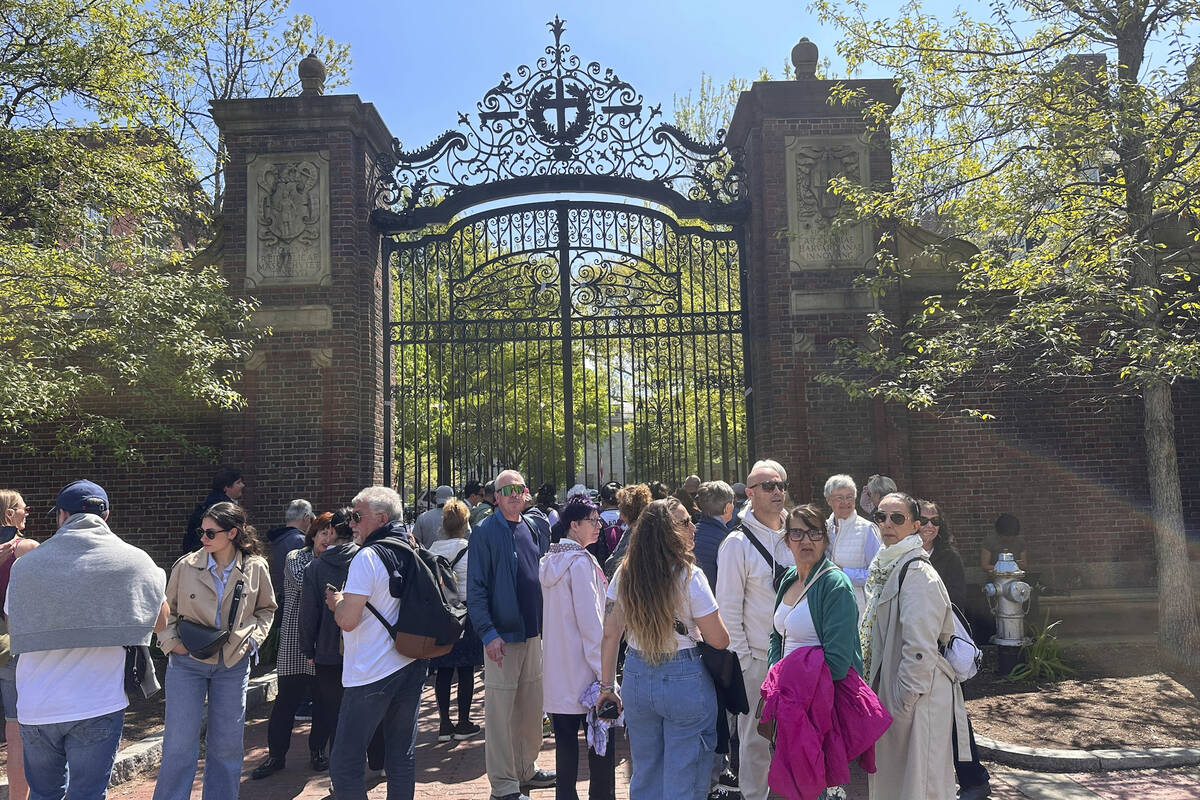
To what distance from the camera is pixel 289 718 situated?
6.27 meters

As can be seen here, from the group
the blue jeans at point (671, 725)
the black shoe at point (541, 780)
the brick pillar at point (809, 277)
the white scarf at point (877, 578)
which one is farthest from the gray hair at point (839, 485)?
the brick pillar at point (809, 277)

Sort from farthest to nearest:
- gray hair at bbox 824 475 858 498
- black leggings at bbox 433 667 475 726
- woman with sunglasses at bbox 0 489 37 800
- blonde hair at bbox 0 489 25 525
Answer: black leggings at bbox 433 667 475 726, gray hair at bbox 824 475 858 498, blonde hair at bbox 0 489 25 525, woman with sunglasses at bbox 0 489 37 800

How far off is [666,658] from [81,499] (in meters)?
2.86

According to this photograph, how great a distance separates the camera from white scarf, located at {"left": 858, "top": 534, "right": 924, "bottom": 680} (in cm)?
440

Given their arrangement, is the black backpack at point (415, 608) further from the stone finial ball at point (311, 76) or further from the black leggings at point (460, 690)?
the stone finial ball at point (311, 76)

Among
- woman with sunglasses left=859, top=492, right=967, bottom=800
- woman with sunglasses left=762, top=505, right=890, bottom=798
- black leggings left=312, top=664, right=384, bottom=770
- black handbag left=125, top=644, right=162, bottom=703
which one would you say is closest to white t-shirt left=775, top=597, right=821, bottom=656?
woman with sunglasses left=762, top=505, right=890, bottom=798

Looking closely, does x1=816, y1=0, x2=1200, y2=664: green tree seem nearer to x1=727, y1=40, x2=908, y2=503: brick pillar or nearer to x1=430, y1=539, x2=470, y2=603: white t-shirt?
x1=727, y1=40, x2=908, y2=503: brick pillar

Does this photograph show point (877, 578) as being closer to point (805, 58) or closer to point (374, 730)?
point (374, 730)

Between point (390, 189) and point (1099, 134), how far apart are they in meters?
7.79

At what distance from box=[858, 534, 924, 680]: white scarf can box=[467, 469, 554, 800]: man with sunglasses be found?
1.97 meters

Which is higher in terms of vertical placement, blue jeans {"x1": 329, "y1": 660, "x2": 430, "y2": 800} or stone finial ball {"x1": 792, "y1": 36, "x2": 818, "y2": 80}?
stone finial ball {"x1": 792, "y1": 36, "x2": 818, "y2": 80}

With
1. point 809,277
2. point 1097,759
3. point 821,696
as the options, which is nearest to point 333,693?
point 821,696

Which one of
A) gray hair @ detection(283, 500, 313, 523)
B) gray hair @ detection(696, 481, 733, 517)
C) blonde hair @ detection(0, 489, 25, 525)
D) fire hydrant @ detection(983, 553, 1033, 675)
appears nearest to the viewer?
blonde hair @ detection(0, 489, 25, 525)

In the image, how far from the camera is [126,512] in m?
10.8
